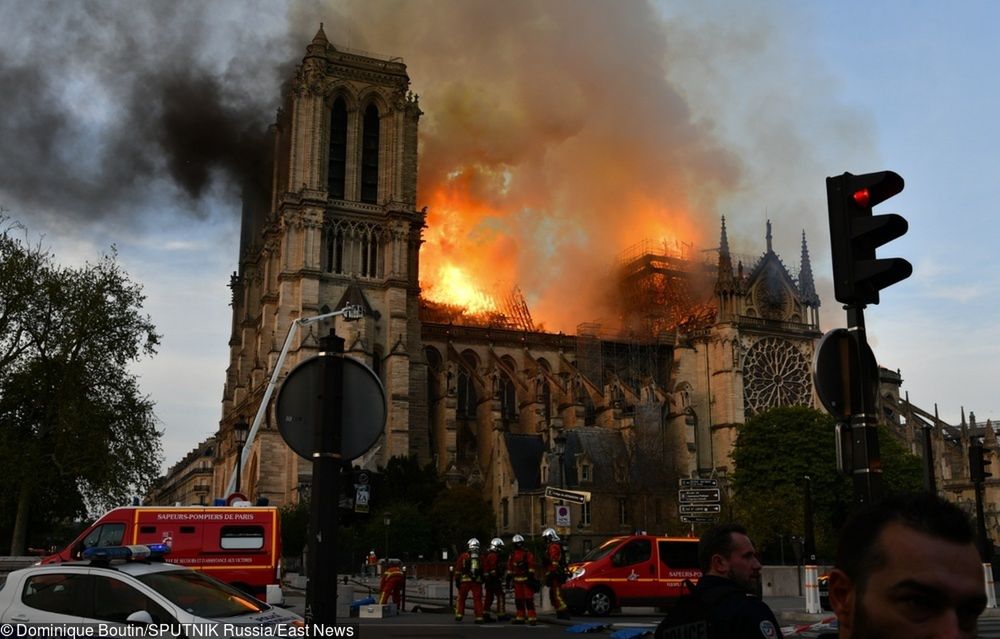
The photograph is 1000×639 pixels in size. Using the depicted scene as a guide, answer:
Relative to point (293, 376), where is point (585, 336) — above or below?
above

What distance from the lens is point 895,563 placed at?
183cm

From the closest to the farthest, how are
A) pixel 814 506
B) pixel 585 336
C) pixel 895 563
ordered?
1. pixel 895 563
2. pixel 814 506
3. pixel 585 336

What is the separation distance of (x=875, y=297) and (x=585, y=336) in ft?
231

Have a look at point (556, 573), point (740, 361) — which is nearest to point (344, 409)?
point (556, 573)

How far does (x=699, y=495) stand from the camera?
1772cm

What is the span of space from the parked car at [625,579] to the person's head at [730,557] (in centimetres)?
1626

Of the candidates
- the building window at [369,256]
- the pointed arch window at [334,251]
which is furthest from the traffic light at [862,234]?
the building window at [369,256]

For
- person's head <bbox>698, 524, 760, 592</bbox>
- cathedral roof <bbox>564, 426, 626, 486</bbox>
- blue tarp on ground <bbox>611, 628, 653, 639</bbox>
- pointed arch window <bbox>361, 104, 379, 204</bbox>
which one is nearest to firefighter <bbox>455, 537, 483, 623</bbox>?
blue tarp on ground <bbox>611, 628, 653, 639</bbox>

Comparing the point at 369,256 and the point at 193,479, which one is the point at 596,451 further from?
the point at 193,479

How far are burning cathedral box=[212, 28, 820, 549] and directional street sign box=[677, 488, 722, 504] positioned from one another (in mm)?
37750

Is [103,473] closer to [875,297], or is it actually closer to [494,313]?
[875,297]

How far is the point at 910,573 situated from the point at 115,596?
26.9 ft

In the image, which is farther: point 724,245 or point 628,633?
point 724,245

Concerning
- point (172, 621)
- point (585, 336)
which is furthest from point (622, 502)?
point (172, 621)
